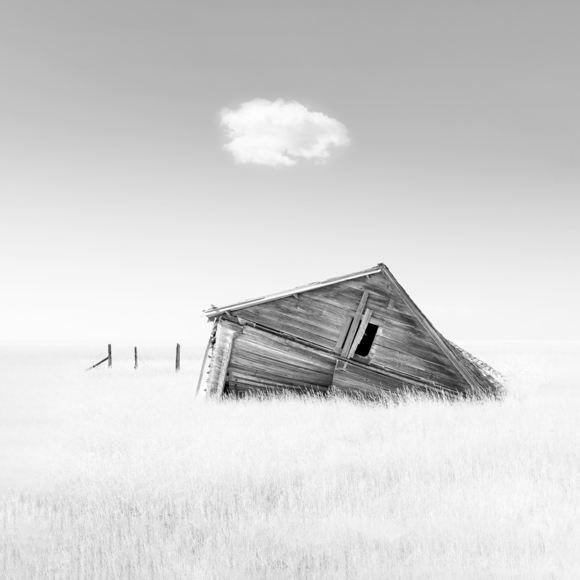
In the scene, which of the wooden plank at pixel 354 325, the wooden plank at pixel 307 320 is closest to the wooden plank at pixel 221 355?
the wooden plank at pixel 307 320

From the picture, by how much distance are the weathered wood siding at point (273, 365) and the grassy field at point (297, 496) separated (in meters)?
2.46

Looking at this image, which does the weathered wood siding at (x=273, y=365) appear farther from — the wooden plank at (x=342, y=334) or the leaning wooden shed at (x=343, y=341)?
the wooden plank at (x=342, y=334)

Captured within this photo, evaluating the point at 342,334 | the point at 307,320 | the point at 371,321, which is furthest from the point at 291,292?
the point at 371,321

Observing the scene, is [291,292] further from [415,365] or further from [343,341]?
[415,365]

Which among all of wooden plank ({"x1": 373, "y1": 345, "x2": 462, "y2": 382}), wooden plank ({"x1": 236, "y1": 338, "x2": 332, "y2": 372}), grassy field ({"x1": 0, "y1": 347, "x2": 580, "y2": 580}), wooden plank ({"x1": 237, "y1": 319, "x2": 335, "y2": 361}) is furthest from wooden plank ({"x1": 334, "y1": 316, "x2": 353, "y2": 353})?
A: grassy field ({"x1": 0, "y1": 347, "x2": 580, "y2": 580})

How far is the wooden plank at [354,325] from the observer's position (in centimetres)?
1695

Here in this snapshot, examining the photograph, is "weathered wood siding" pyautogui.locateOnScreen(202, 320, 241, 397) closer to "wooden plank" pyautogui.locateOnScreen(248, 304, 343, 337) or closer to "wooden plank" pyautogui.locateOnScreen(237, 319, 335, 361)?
"wooden plank" pyautogui.locateOnScreen(237, 319, 335, 361)

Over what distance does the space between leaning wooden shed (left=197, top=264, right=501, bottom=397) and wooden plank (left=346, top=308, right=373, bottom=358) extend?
0.10 ft

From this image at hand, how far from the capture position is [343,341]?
17000 millimetres

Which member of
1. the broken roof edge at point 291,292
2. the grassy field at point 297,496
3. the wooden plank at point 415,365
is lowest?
the grassy field at point 297,496

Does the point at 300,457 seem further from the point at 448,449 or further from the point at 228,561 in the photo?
the point at 228,561

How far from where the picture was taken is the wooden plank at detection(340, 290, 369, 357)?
16953mm

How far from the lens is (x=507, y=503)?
711 cm

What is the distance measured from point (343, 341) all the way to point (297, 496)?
31.2ft
